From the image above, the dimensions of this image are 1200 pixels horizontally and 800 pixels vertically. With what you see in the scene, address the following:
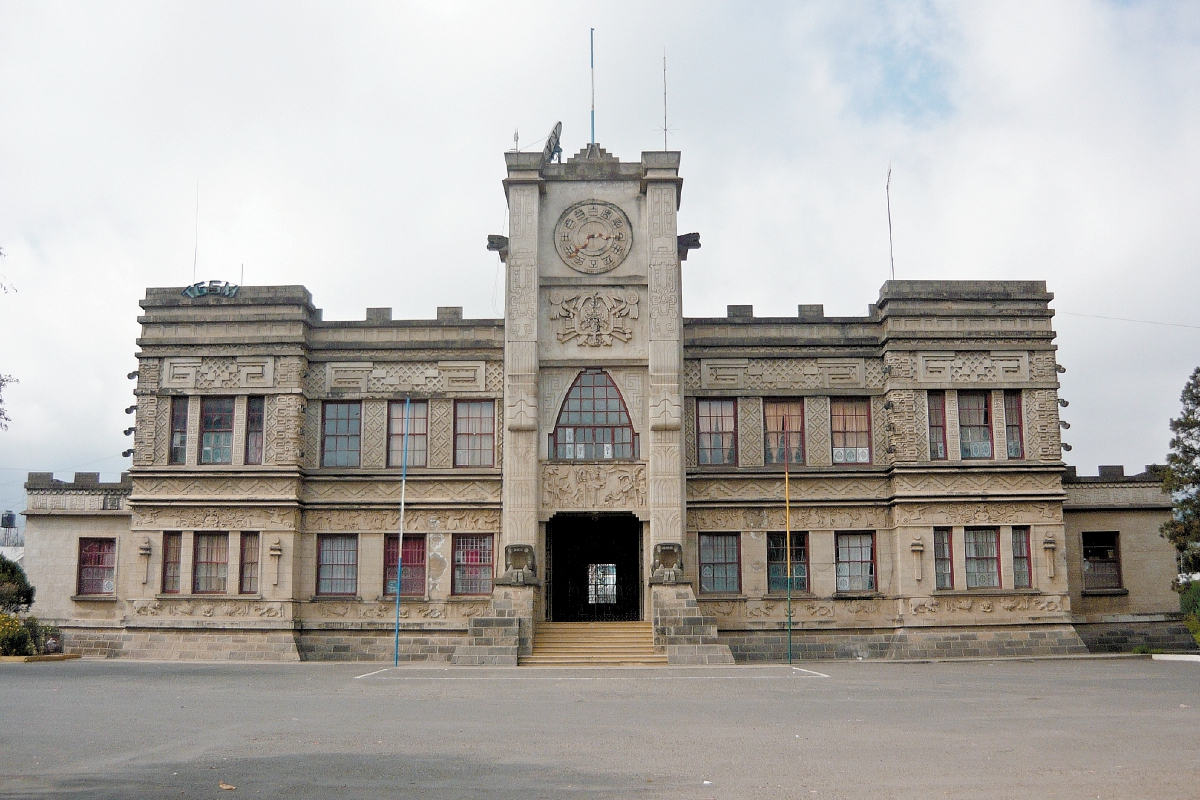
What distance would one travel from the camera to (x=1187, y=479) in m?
27.4

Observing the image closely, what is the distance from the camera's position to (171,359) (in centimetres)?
2916

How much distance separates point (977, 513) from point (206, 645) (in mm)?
19819

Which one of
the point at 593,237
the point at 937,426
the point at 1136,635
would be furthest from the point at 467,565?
the point at 1136,635

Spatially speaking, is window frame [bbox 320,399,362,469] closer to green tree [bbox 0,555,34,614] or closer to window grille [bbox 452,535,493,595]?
window grille [bbox 452,535,493,595]

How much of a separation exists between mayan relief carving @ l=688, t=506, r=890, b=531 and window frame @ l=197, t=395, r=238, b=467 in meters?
12.2

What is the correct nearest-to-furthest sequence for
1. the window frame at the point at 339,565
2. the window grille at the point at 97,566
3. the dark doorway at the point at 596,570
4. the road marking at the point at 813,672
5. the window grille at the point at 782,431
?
the road marking at the point at 813,672, the window frame at the point at 339,565, the window grille at the point at 782,431, the window grille at the point at 97,566, the dark doorway at the point at 596,570

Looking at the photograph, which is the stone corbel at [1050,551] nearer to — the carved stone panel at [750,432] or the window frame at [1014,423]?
the window frame at [1014,423]

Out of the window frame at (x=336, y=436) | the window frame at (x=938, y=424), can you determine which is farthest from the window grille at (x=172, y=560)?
the window frame at (x=938, y=424)

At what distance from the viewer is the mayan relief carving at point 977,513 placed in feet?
92.9

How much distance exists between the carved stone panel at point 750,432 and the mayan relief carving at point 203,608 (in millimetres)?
12506

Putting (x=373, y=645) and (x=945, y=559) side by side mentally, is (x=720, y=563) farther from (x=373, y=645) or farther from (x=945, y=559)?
(x=373, y=645)

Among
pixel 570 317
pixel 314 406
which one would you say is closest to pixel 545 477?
pixel 570 317

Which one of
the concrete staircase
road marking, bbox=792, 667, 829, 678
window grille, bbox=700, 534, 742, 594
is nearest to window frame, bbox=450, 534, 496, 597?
the concrete staircase

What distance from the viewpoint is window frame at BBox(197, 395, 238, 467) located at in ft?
94.6
